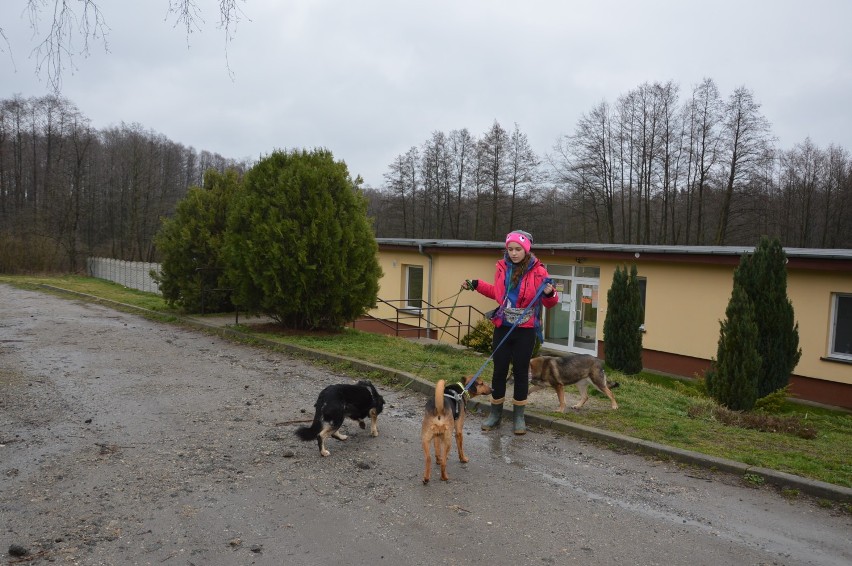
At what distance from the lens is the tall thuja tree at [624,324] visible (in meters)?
14.3

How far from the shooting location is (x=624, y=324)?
46.9 ft

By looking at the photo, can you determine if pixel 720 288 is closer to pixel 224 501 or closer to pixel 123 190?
pixel 224 501

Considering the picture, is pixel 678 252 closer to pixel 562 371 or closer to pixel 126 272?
pixel 562 371

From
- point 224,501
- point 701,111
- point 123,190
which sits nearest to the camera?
point 224,501

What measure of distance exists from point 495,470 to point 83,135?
57413 millimetres

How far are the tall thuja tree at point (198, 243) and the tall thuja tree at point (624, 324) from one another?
10126 mm

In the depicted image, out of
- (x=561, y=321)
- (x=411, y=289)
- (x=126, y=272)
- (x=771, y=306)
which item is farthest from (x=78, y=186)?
(x=771, y=306)

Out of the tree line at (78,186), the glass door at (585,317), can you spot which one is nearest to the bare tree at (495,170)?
the tree line at (78,186)

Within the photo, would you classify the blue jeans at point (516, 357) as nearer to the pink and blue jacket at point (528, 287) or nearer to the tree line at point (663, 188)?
the pink and blue jacket at point (528, 287)

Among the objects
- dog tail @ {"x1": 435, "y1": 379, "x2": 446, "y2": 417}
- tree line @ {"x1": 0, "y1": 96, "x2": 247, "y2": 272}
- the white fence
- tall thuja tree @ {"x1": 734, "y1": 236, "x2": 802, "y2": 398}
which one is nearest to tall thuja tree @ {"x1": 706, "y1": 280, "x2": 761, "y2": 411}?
tall thuja tree @ {"x1": 734, "y1": 236, "x2": 802, "y2": 398}

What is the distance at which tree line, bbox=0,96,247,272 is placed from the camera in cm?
5034

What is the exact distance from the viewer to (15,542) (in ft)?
12.7

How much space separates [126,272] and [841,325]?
3363cm

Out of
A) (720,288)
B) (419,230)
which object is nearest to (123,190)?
(419,230)
